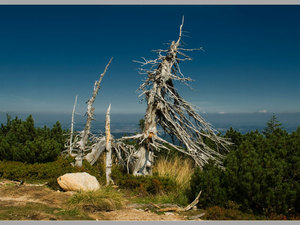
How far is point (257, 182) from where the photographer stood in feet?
18.4

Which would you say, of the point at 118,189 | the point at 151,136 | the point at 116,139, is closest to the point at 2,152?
the point at 116,139

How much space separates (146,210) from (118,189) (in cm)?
246

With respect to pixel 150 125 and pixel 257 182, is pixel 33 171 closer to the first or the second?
pixel 150 125

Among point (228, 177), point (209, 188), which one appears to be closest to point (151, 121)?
point (209, 188)

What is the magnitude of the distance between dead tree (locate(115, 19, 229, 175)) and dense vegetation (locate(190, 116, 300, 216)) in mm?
3007

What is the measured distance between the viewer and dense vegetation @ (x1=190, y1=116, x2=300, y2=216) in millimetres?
5438

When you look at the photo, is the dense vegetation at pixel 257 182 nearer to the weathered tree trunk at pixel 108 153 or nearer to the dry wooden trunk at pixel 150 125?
the weathered tree trunk at pixel 108 153

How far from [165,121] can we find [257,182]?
229 inches

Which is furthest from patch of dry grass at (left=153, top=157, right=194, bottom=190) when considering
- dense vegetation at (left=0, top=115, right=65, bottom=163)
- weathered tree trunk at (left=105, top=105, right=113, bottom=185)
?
dense vegetation at (left=0, top=115, right=65, bottom=163)

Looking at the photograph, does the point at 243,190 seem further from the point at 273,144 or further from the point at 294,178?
the point at 273,144

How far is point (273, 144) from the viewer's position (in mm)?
7367

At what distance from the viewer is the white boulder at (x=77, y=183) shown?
7301 mm

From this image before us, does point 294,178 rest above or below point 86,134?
below

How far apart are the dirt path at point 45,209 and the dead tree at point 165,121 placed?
11.9ft
